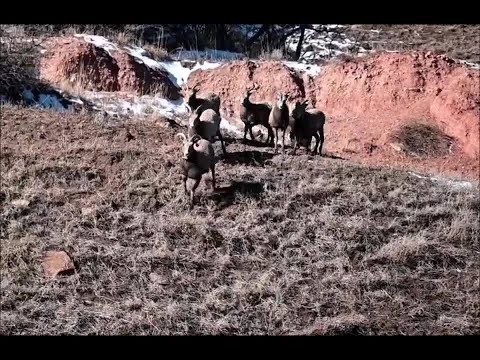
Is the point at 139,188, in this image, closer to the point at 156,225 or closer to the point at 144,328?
the point at 156,225

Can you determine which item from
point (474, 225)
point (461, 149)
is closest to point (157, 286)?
point (474, 225)

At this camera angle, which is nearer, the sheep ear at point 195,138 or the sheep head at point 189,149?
the sheep head at point 189,149

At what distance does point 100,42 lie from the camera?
1830 centimetres

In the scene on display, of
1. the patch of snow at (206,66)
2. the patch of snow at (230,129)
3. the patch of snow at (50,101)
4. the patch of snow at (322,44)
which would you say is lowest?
the patch of snow at (230,129)

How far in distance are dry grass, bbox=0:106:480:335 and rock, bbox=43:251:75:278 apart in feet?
0.36

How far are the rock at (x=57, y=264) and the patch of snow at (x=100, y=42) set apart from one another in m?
11.4

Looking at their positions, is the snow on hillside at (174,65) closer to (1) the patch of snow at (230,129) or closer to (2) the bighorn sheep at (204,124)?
(1) the patch of snow at (230,129)

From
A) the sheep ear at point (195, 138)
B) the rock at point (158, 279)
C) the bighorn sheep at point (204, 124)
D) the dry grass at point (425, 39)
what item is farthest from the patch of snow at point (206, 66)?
the rock at point (158, 279)

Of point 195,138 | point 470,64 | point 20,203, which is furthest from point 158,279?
point 470,64

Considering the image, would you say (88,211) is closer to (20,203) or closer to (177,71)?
(20,203)

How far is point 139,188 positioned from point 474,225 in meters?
5.40

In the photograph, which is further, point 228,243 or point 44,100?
point 44,100

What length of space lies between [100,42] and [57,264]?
1236 centimetres

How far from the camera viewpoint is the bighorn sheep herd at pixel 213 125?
27.3 feet
